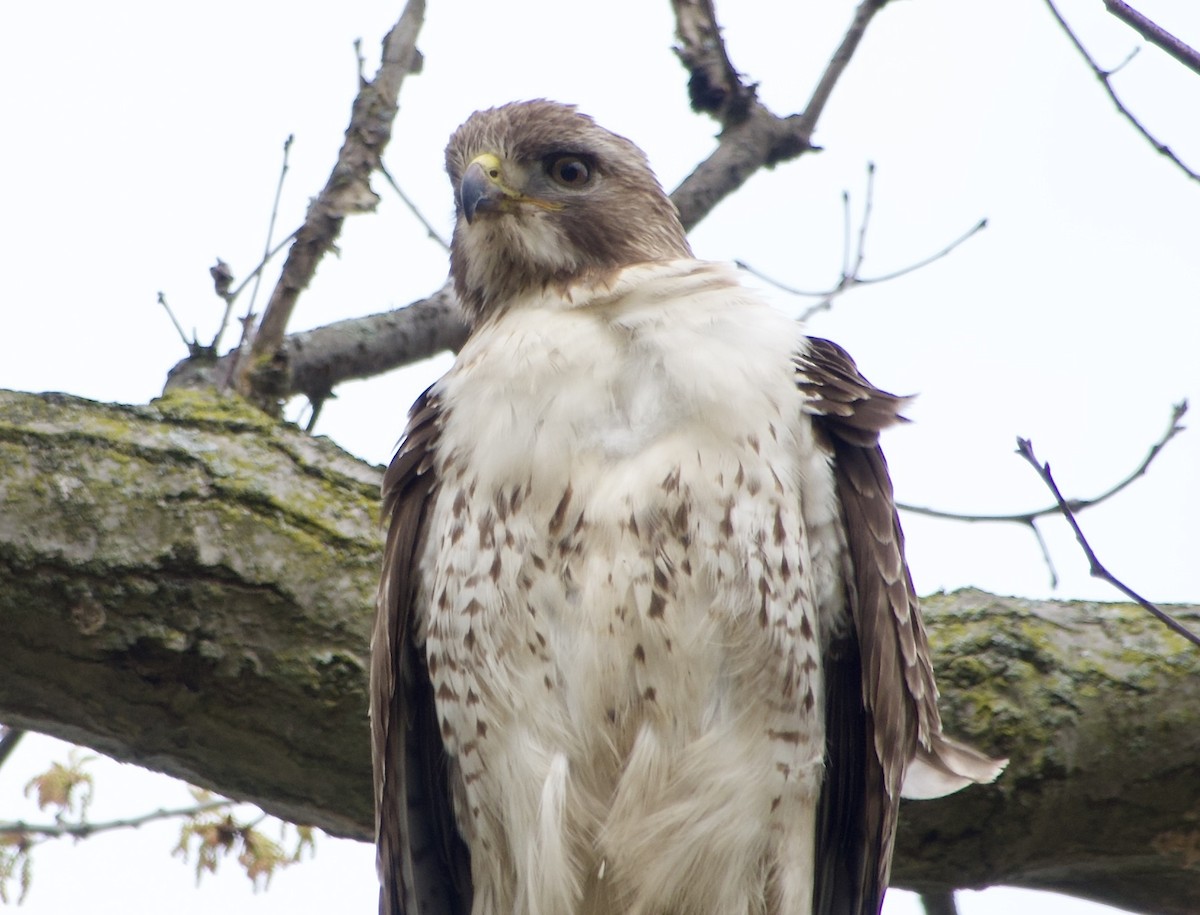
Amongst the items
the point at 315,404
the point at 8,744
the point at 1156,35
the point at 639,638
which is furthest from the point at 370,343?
the point at 1156,35

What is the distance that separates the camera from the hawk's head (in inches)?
178

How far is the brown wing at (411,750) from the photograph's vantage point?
12.8ft

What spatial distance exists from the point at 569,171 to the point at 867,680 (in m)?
1.94

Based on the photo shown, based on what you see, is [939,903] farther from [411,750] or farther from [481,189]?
[481,189]

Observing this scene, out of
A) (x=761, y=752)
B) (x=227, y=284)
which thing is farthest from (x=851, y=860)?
(x=227, y=284)

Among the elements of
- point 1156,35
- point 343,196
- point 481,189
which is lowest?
point 1156,35

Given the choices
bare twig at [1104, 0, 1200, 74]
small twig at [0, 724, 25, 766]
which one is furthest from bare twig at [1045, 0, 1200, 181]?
small twig at [0, 724, 25, 766]

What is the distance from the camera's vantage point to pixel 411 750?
402cm

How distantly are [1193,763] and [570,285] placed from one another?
222 centimetres

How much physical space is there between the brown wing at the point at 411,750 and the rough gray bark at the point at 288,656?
0.13 m

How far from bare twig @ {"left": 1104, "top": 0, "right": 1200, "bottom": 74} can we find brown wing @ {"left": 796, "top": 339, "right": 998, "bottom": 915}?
3.88 ft

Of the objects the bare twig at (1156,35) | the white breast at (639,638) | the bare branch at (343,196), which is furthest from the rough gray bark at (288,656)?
the bare twig at (1156,35)

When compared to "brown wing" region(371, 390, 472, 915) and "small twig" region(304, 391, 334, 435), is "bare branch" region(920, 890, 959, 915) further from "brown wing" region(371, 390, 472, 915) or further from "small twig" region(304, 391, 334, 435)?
"small twig" region(304, 391, 334, 435)

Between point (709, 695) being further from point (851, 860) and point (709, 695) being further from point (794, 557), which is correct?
point (851, 860)
